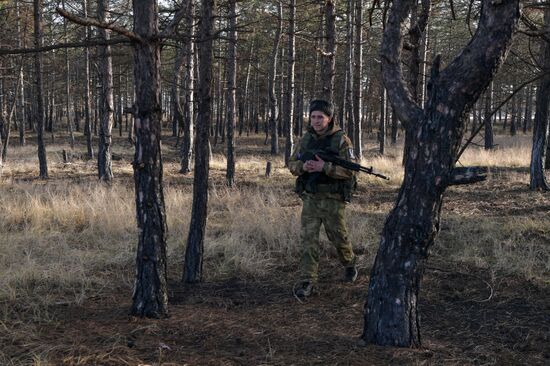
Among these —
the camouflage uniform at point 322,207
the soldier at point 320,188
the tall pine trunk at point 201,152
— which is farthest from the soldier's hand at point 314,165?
the tall pine trunk at point 201,152

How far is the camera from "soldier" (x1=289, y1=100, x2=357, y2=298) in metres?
4.56

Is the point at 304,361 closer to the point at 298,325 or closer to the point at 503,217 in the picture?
the point at 298,325

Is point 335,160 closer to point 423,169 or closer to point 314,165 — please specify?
point 314,165

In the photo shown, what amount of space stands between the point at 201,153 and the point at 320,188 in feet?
4.06

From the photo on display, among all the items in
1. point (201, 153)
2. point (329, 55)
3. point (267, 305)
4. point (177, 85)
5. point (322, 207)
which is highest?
point (329, 55)

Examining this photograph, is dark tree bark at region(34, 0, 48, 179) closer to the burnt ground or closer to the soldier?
the burnt ground

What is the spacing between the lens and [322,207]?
4688 millimetres

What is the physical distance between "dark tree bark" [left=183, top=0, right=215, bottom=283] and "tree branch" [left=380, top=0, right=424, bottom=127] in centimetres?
173

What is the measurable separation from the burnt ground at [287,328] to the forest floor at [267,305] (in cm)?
1

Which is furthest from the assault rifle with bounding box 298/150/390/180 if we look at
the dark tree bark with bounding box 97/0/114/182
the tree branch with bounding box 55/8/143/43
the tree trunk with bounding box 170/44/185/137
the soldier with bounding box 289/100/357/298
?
the dark tree bark with bounding box 97/0/114/182

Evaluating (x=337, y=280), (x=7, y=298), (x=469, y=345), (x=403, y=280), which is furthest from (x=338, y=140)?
(x=7, y=298)

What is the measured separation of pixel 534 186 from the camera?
11086mm

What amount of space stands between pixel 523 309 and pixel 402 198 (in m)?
2.05

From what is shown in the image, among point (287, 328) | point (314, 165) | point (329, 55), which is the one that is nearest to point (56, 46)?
point (314, 165)
